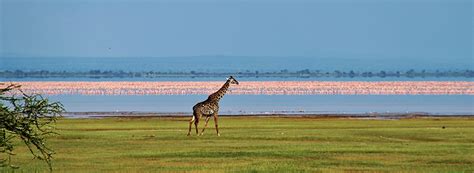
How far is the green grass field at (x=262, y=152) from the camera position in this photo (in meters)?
26.8

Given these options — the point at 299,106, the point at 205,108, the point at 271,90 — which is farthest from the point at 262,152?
the point at 271,90

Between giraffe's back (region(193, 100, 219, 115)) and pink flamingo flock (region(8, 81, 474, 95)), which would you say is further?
pink flamingo flock (region(8, 81, 474, 95))

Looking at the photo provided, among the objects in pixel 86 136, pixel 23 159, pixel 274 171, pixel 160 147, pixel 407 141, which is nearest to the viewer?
pixel 274 171

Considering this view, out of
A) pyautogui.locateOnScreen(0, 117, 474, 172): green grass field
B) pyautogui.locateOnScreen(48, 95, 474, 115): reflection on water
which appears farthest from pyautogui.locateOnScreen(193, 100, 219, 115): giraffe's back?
pyautogui.locateOnScreen(48, 95, 474, 115): reflection on water

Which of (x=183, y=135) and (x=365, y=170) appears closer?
(x=365, y=170)

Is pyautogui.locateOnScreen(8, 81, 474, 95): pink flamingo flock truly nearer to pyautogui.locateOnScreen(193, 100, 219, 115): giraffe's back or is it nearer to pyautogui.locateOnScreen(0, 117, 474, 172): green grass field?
pyautogui.locateOnScreen(193, 100, 219, 115): giraffe's back

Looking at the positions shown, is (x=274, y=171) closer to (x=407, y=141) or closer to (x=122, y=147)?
(x=122, y=147)

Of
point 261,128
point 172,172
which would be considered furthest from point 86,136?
point 172,172

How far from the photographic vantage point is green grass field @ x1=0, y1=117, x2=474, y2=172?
26.8 m

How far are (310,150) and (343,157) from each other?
180cm

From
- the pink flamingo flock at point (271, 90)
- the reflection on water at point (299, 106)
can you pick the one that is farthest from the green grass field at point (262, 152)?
the pink flamingo flock at point (271, 90)

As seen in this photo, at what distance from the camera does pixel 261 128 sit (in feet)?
147

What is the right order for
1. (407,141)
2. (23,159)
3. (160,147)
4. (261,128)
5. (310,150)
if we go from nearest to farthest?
(23,159), (310,150), (160,147), (407,141), (261,128)

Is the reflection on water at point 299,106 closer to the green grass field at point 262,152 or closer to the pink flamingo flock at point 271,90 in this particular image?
the pink flamingo flock at point 271,90
